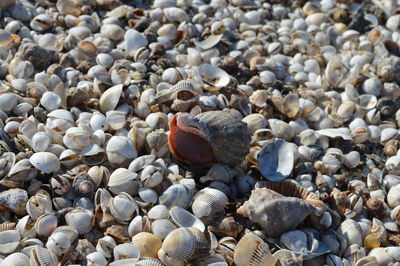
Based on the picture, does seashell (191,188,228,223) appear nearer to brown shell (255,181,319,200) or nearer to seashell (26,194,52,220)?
brown shell (255,181,319,200)

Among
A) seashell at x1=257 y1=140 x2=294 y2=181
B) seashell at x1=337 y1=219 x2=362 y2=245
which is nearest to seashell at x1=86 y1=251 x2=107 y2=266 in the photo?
seashell at x1=257 y1=140 x2=294 y2=181

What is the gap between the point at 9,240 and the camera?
84.0 inches

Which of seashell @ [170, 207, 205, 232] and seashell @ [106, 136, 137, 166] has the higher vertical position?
seashell @ [106, 136, 137, 166]

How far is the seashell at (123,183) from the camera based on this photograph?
7.76ft

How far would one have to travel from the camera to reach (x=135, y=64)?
3.08 m

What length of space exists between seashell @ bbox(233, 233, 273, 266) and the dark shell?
44 cm

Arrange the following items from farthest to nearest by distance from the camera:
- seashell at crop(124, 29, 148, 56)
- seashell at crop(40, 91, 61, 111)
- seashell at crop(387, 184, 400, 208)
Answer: seashell at crop(124, 29, 148, 56) → seashell at crop(40, 91, 61, 111) → seashell at crop(387, 184, 400, 208)

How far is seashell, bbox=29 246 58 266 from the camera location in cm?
205

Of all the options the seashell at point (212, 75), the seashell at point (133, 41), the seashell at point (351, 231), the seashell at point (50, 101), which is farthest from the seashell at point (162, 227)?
the seashell at point (133, 41)

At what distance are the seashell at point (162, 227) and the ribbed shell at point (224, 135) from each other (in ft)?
1.27

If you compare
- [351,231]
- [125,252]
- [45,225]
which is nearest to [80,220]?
[45,225]

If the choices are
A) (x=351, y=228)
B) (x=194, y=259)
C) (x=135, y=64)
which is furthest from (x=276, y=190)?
(x=135, y=64)

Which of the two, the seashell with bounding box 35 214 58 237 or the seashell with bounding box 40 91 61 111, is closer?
the seashell with bounding box 35 214 58 237

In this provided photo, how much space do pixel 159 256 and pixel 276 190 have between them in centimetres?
63
